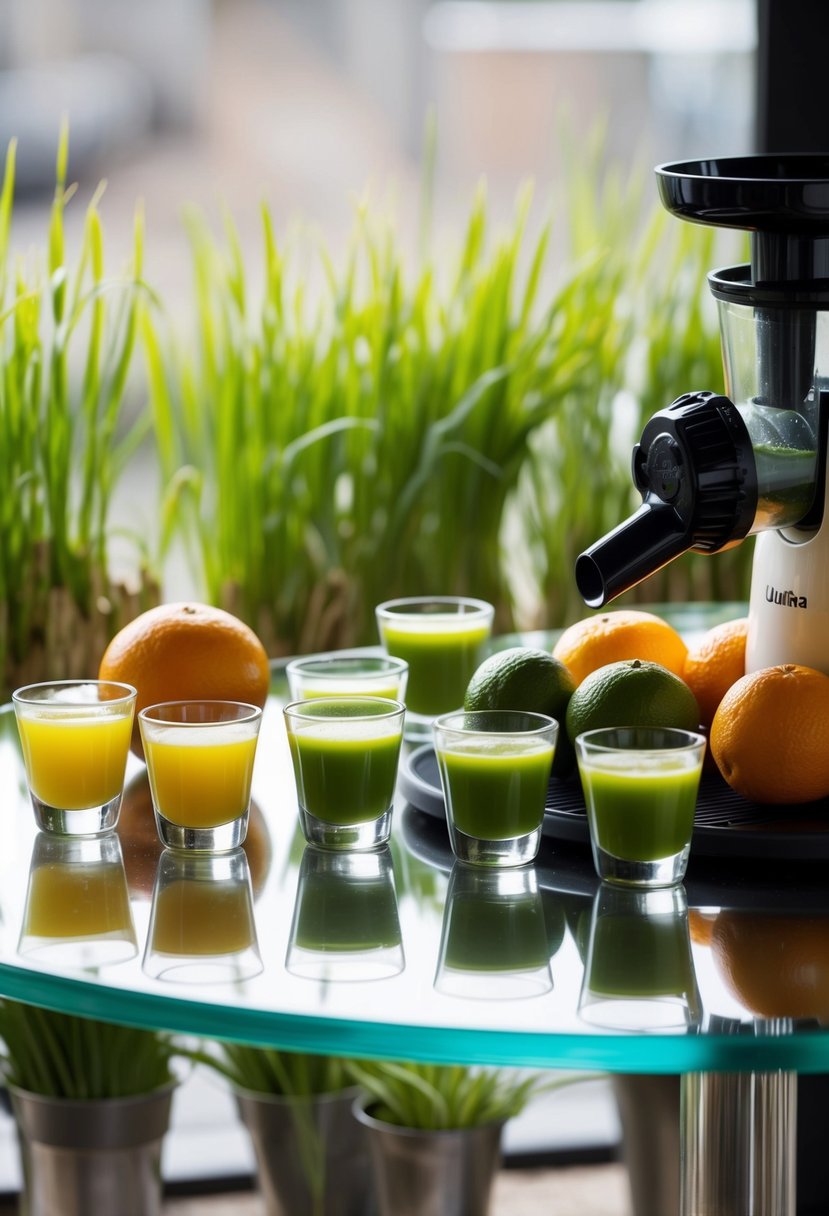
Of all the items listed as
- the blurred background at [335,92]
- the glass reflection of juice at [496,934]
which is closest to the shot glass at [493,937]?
the glass reflection of juice at [496,934]

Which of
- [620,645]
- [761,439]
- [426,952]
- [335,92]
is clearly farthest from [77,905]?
[335,92]

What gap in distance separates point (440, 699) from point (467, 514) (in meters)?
0.69

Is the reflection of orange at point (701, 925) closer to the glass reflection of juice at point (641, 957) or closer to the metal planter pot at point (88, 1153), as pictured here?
the glass reflection of juice at point (641, 957)

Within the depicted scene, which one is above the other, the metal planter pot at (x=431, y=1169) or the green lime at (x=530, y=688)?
the green lime at (x=530, y=688)

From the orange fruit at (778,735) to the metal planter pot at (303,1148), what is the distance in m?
0.96

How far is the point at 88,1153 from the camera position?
1719 mm

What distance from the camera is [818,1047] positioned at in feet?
2.55

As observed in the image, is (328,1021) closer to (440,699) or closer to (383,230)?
(440,699)

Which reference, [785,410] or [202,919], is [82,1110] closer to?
[202,919]

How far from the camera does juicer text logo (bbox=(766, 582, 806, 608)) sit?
3.65ft

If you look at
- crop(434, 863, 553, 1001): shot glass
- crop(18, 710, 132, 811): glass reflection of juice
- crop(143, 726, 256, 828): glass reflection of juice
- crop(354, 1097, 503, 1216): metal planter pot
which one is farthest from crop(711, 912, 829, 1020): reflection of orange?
crop(354, 1097, 503, 1216): metal planter pot

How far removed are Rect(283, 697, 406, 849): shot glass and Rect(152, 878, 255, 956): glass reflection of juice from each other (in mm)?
88

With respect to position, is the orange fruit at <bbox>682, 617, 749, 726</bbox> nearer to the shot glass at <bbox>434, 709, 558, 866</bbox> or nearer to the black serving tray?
the black serving tray

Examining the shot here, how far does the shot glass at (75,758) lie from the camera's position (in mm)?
1076
